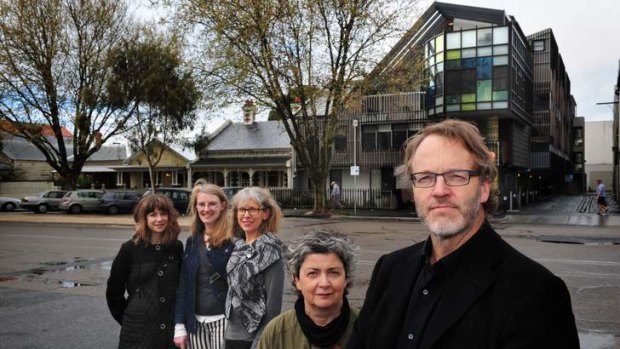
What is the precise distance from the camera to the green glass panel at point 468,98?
Result: 2891cm

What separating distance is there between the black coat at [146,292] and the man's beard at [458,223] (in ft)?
8.40

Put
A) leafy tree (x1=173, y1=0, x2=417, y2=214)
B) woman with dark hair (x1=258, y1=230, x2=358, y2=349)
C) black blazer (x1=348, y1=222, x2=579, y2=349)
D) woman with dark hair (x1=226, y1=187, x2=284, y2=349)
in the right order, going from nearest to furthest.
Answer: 1. black blazer (x1=348, y1=222, x2=579, y2=349)
2. woman with dark hair (x1=258, y1=230, x2=358, y2=349)
3. woman with dark hair (x1=226, y1=187, x2=284, y2=349)
4. leafy tree (x1=173, y1=0, x2=417, y2=214)

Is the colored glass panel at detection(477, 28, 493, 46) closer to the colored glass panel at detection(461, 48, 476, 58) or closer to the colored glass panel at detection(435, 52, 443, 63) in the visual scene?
the colored glass panel at detection(461, 48, 476, 58)

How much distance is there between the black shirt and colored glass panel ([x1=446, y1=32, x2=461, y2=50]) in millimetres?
29270

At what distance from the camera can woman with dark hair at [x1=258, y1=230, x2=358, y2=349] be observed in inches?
104

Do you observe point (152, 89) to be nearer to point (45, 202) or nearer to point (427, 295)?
point (45, 202)

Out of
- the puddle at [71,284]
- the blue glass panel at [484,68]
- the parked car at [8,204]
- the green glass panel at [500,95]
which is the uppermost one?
the blue glass panel at [484,68]

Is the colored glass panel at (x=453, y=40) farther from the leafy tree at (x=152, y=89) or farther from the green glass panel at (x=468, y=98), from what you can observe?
the leafy tree at (x=152, y=89)

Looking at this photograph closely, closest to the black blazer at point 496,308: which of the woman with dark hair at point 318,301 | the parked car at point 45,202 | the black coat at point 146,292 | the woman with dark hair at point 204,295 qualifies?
the woman with dark hair at point 318,301

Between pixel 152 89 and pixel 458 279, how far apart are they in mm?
30125

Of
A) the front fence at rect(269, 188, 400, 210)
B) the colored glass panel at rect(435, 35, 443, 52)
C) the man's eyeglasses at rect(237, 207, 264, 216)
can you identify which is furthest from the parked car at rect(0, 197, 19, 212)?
the man's eyeglasses at rect(237, 207, 264, 216)

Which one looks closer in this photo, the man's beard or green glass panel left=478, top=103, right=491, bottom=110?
the man's beard

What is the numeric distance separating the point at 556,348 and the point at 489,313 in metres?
0.22

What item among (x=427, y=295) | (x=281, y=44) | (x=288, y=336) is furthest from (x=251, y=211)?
(x=281, y=44)
